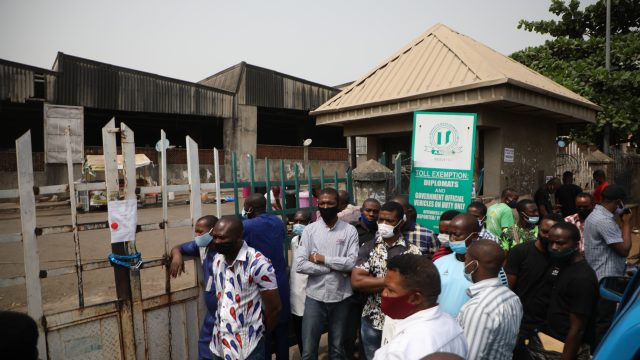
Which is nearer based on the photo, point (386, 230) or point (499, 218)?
point (386, 230)

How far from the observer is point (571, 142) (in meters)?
14.2

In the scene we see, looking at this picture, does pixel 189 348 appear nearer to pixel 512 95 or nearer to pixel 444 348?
pixel 444 348

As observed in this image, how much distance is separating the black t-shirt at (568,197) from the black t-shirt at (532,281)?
4908mm

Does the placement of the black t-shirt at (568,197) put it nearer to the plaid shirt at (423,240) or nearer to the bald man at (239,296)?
the plaid shirt at (423,240)

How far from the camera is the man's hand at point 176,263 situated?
309cm

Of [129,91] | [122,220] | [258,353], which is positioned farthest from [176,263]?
→ [129,91]

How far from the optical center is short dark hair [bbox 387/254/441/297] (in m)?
1.67

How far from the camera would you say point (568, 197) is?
7.13 m

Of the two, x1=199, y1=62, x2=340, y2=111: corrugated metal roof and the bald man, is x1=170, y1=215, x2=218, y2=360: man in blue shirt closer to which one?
the bald man

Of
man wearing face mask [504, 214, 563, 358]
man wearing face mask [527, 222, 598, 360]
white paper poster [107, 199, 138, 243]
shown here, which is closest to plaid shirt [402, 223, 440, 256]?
man wearing face mask [504, 214, 563, 358]

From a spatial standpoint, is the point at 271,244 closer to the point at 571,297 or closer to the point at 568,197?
the point at 571,297

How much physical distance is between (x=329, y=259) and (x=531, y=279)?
1606 millimetres

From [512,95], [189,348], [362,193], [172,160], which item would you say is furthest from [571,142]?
[172,160]

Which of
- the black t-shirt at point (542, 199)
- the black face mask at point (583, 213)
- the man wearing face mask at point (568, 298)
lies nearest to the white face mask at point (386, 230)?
the man wearing face mask at point (568, 298)
